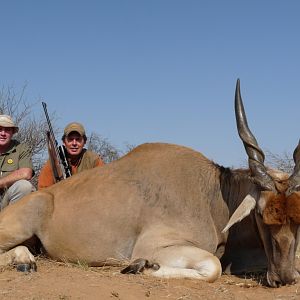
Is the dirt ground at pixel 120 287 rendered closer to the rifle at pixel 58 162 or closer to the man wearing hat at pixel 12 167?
the man wearing hat at pixel 12 167

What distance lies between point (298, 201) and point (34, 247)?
2569mm

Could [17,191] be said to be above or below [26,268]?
above

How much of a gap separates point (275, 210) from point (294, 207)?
5.7 inches

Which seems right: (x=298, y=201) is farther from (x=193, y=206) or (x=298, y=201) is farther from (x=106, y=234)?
(x=106, y=234)

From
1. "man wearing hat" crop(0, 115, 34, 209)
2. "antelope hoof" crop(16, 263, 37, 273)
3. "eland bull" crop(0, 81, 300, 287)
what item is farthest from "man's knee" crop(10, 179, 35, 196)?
"antelope hoof" crop(16, 263, 37, 273)

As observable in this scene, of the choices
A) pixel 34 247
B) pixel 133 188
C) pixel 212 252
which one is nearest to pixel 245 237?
pixel 212 252

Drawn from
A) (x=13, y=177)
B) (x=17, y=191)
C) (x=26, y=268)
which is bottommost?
(x=26, y=268)

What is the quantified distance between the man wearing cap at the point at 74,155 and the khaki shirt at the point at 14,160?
32 cm

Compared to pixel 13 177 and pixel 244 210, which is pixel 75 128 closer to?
pixel 13 177

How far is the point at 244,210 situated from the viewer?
4.60 m

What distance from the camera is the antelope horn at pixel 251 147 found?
15.1ft

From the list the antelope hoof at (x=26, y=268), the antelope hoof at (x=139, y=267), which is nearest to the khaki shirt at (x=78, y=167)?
the antelope hoof at (x=26, y=268)

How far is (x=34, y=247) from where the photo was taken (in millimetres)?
5523

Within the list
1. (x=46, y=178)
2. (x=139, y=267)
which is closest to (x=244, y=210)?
(x=139, y=267)
